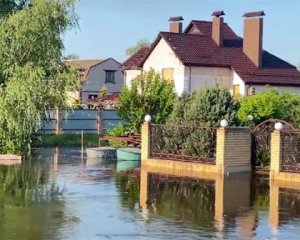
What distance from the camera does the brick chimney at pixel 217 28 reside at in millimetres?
47156

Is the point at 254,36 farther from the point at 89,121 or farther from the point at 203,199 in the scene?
the point at 203,199

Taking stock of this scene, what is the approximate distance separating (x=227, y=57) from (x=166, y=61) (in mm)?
4207

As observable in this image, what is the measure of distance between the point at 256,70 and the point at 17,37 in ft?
87.6

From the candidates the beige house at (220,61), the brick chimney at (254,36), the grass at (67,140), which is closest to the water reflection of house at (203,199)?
the grass at (67,140)

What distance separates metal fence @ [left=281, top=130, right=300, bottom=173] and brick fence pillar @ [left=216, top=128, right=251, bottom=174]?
2103 millimetres

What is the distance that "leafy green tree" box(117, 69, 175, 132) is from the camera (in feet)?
102

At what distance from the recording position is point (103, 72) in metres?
74.4

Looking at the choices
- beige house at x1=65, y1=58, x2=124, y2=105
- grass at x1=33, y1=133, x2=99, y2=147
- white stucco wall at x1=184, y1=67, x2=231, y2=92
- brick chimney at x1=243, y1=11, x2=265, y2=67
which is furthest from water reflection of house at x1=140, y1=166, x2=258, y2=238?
beige house at x1=65, y1=58, x2=124, y2=105

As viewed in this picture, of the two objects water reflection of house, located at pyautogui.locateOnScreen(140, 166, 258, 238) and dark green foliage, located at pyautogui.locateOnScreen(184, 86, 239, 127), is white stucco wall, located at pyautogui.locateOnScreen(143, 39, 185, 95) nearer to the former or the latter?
dark green foliage, located at pyautogui.locateOnScreen(184, 86, 239, 127)

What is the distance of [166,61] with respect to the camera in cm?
4628

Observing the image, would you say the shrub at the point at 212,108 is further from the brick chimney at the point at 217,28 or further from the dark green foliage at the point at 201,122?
the brick chimney at the point at 217,28

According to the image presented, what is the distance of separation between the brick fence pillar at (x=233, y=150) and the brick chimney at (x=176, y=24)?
95.4ft

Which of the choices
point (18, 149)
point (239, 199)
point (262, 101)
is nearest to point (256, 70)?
point (262, 101)

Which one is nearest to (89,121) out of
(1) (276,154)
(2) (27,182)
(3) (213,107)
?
(3) (213,107)
